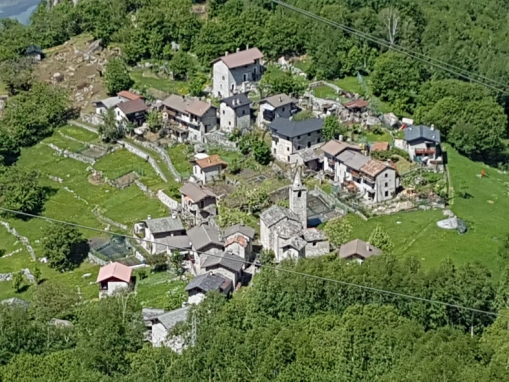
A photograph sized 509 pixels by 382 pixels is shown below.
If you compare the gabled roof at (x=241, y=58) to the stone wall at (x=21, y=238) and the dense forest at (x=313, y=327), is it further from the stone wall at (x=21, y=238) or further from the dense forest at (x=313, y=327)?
the stone wall at (x=21, y=238)

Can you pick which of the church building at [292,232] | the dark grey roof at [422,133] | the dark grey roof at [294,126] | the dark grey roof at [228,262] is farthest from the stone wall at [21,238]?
the dark grey roof at [422,133]

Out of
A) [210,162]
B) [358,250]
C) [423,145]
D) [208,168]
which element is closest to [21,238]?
[208,168]

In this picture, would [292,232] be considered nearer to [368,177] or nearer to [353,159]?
[368,177]

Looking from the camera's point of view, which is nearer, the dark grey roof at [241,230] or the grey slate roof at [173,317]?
the grey slate roof at [173,317]

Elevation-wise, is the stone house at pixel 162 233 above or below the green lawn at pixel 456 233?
below

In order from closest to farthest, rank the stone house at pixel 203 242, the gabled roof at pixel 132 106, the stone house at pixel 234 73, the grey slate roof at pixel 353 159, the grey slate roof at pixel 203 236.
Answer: the stone house at pixel 203 242 → the grey slate roof at pixel 203 236 → the grey slate roof at pixel 353 159 → the gabled roof at pixel 132 106 → the stone house at pixel 234 73

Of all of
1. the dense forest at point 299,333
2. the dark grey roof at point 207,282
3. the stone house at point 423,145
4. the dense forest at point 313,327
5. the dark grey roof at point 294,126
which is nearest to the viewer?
the dense forest at point 299,333
